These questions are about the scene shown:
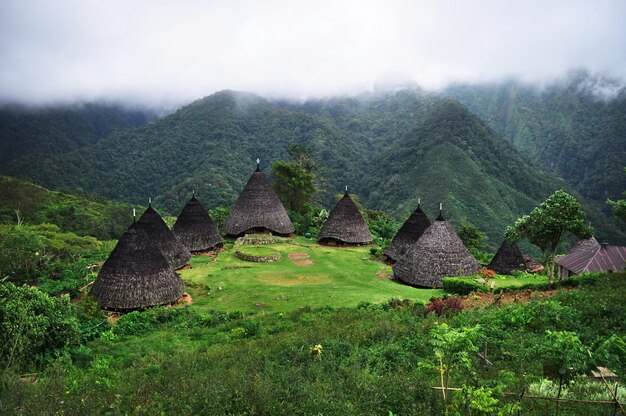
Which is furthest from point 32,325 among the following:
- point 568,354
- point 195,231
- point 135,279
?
point 195,231

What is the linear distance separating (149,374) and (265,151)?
80910 mm

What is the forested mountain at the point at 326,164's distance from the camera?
6338 cm

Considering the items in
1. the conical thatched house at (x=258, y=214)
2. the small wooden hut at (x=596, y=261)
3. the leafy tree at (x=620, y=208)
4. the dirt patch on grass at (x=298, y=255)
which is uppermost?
the leafy tree at (x=620, y=208)

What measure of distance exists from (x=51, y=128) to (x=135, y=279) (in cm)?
11037

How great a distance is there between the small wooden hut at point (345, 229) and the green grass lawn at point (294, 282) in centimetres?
144

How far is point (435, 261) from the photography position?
20.6 metres

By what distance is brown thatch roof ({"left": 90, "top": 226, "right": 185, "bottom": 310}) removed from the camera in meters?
16.6

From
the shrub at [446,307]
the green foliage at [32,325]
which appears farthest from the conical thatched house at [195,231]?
the shrub at [446,307]

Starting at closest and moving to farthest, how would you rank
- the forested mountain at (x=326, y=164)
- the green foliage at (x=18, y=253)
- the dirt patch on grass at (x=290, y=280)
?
the dirt patch on grass at (x=290, y=280), the green foliage at (x=18, y=253), the forested mountain at (x=326, y=164)

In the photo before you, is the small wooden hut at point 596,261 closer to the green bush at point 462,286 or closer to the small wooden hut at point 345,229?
the green bush at point 462,286

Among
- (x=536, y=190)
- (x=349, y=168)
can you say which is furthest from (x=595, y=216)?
(x=349, y=168)

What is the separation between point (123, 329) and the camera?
1383 centimetres

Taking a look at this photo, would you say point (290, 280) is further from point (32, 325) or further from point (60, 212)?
point (60, 212)

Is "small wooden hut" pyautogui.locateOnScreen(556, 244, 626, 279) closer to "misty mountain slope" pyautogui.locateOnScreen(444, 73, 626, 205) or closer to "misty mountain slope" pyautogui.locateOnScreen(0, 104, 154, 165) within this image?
"misty mountain slope" pyautogui.locateOnScreen(444, 73, 626, 205)
